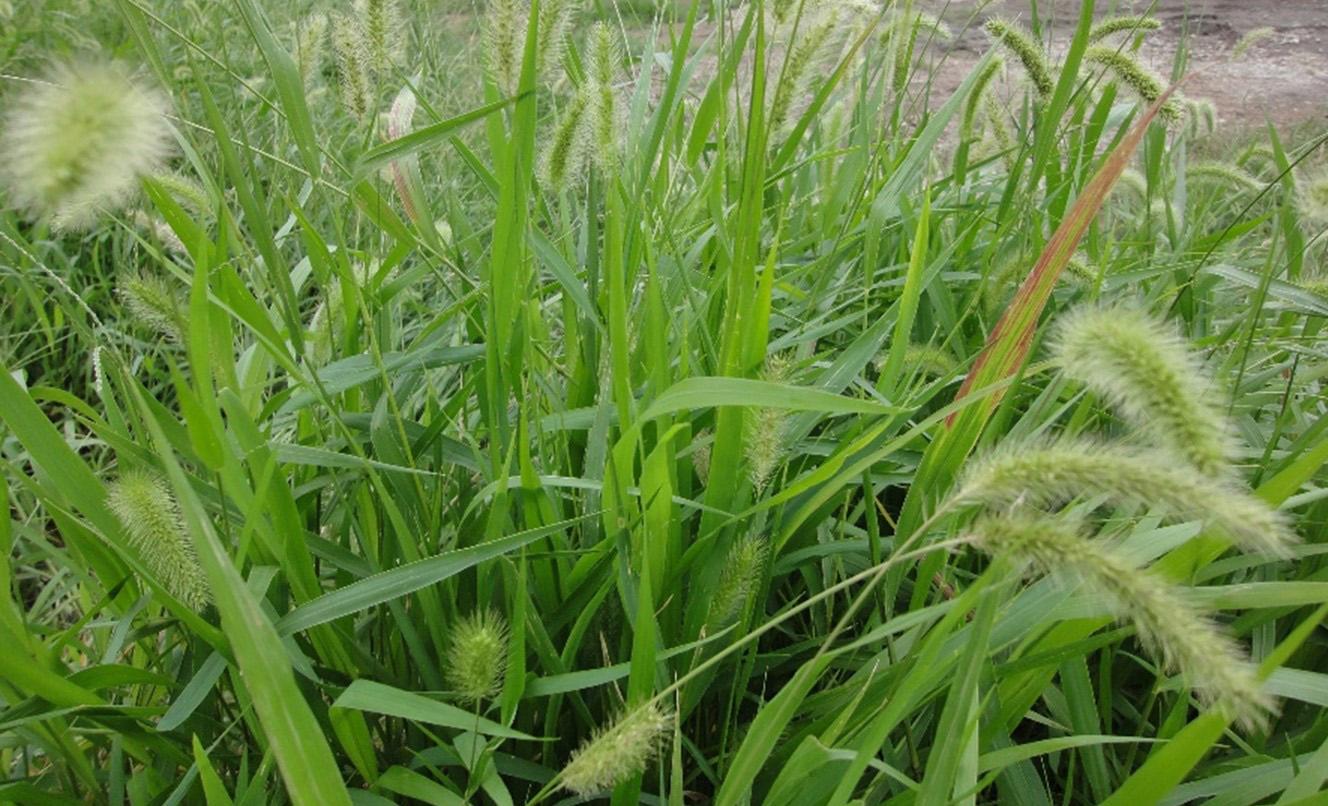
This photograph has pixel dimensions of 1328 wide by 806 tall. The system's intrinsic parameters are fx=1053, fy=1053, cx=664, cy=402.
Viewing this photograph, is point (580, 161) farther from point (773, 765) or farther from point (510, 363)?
point (773, 765)

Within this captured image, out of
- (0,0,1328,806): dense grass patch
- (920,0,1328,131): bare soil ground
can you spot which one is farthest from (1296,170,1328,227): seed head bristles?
(920,0,1328,131): bare soil ground

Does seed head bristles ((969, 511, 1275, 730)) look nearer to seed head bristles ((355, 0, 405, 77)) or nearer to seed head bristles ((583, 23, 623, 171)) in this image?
seed head bristles ((583, 23, 623, 171))

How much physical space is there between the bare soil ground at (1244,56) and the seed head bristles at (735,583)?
3.73 m

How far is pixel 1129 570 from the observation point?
0.64 meters

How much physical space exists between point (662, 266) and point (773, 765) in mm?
738

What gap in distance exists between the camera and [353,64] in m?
1.16

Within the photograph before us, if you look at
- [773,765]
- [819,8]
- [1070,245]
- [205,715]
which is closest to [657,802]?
[773,765]

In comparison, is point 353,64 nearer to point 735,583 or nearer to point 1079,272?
point 735,583

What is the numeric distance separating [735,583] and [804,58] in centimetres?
63

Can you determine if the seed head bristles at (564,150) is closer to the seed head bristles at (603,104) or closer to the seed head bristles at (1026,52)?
the seed head bristles at (603,104)

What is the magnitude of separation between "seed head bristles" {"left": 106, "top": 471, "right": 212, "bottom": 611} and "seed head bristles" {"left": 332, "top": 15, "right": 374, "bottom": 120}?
50cm

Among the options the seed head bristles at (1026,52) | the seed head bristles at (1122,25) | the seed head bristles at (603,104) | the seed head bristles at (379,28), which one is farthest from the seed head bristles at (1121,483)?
the seed head bristles at (1122,25)

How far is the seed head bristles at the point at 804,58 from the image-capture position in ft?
3.97

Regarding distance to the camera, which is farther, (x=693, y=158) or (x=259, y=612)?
(x=693, y=158)
